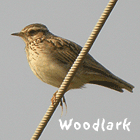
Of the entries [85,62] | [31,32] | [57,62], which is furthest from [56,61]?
[31,32]

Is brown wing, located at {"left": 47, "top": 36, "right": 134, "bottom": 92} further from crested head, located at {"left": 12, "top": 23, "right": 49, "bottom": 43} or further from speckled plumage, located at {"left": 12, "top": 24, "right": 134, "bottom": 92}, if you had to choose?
crested head, located at {"left": 12, "top": 23, "right": 49, "bottom": 43}

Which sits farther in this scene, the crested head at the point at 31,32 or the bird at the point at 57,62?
the crested head at the point at 31,32

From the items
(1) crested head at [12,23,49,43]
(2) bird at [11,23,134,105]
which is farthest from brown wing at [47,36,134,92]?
(1) crested head at [12,23,49,43]

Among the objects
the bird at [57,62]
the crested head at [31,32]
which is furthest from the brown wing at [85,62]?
the crested head at [31,32]

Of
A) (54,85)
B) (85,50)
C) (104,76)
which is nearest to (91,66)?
(104,76)

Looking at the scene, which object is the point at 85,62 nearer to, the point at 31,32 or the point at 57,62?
the point at 57,62

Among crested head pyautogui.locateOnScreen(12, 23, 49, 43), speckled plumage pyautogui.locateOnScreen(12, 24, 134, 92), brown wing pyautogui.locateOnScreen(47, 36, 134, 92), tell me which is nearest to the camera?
speckled plumage pyautogui.locateOnScreen(12, 24, 134, 92)

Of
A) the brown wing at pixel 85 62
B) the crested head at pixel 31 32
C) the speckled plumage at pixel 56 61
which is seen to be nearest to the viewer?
the speckled plumage at pixel 56 61

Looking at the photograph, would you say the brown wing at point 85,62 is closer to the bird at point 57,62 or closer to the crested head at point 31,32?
the bird at point 57,62
